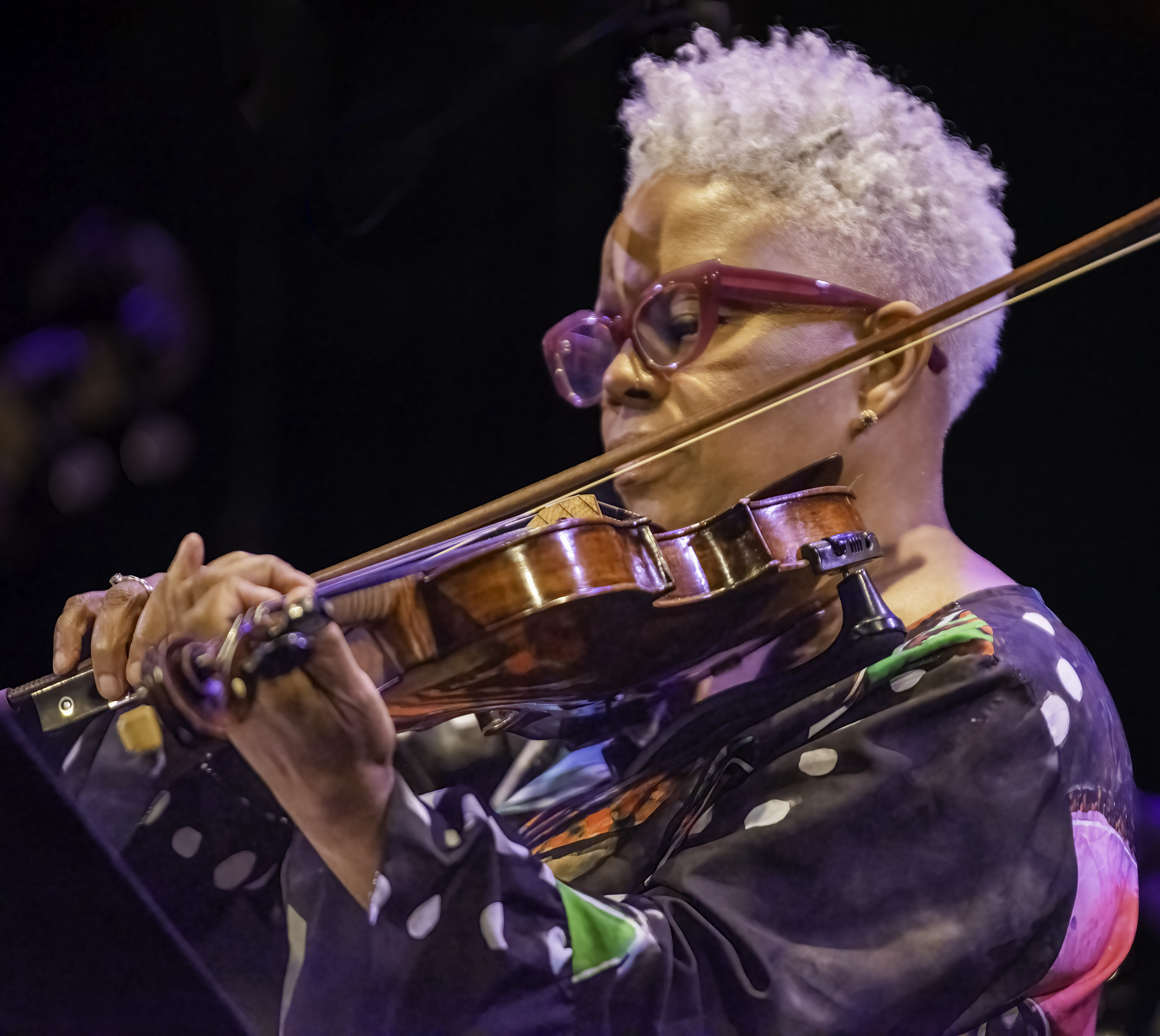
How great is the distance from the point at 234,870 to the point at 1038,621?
806 mm

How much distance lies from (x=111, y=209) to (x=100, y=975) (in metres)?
1.04

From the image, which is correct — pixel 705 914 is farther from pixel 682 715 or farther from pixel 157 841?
pixel 157 841

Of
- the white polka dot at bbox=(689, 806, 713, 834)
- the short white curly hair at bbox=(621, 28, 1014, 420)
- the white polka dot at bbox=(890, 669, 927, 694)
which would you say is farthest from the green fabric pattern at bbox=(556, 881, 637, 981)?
the short white curly hair at bbox=(621, 28, 1014, 420)

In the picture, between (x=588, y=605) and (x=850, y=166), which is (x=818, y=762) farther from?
(x=850, y=166)

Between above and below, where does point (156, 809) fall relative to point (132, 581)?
below

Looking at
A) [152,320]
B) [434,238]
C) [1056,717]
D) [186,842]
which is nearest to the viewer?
[1056,717]

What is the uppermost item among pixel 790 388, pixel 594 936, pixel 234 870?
pixel 790 388

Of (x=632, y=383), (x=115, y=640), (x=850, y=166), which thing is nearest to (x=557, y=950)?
(x=115, y=640)

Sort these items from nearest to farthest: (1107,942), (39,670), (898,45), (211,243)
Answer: (1107,942) → (898,45) → (39,670) → (211,243)

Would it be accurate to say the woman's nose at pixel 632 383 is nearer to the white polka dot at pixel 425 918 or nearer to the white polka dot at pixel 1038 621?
the white polka dot at pixel 1038 621

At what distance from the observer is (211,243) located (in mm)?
1521

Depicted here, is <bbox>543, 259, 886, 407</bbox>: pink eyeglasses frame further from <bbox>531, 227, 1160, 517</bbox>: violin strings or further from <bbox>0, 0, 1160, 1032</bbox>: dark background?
<bbox>0, 0, 1160, 1032</bbox>: dark background

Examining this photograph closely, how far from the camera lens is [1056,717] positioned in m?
0.96

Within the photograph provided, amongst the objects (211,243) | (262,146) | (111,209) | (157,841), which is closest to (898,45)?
(262,146)
